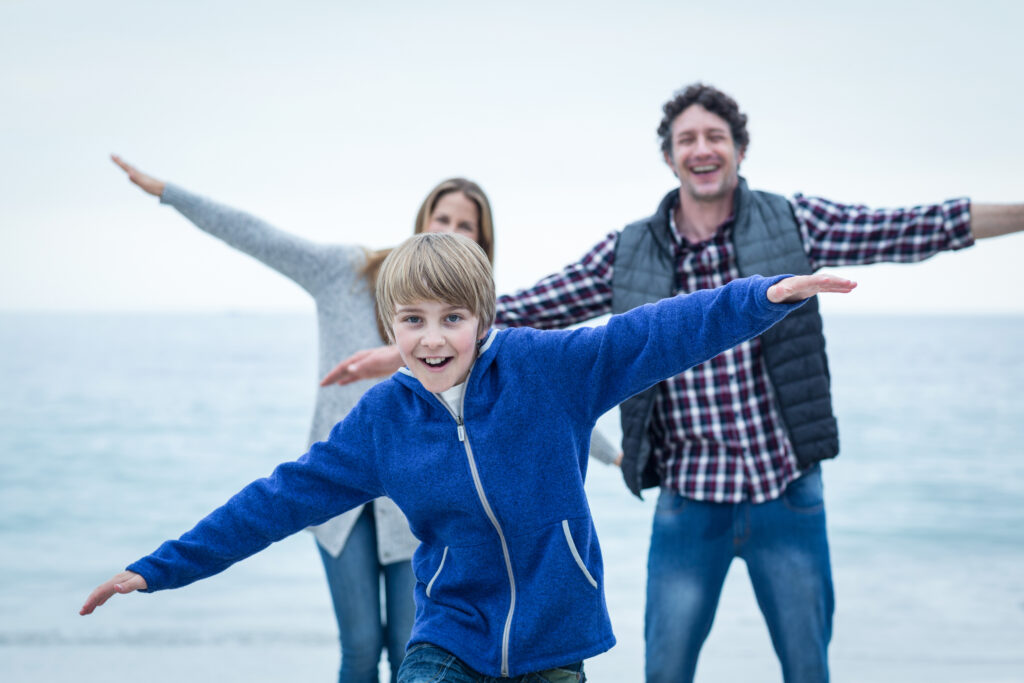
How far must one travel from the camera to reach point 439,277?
1.69m

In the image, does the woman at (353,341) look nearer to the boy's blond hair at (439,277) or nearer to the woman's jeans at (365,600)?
the woman's jeans at (365,600)

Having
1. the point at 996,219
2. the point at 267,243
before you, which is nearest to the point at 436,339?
the point at 267,243

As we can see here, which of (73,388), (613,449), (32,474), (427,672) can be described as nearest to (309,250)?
(613,449)

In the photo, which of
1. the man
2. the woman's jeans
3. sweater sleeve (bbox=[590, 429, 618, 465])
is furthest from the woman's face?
the woman's jeans

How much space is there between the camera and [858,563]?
801cm

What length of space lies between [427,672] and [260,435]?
44.9 feet

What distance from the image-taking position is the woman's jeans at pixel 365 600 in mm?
2783

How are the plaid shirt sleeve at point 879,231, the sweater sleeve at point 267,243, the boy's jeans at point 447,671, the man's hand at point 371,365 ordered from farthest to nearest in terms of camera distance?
1. the sweater sleeve at point 267,243
2. the plaid shirt sleeve at point 879,231
3. the man's hand at point 371,365
4. the boy's jeans at point 447,671

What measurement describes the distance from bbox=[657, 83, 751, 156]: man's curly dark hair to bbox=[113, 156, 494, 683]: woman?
584 millimetres

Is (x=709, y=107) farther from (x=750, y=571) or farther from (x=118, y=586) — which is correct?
(x=118, y=586)

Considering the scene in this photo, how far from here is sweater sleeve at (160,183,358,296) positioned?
115 inches

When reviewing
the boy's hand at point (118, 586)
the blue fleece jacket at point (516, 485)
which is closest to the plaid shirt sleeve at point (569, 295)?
the blue fleece jacket at point (516, 485)

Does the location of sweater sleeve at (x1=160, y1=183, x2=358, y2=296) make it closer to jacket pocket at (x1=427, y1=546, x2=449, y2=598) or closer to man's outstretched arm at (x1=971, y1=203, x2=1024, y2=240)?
jacket pocket at (x1=427, y1=546, x2=449, y2=598)

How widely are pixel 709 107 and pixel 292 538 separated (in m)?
6.56
